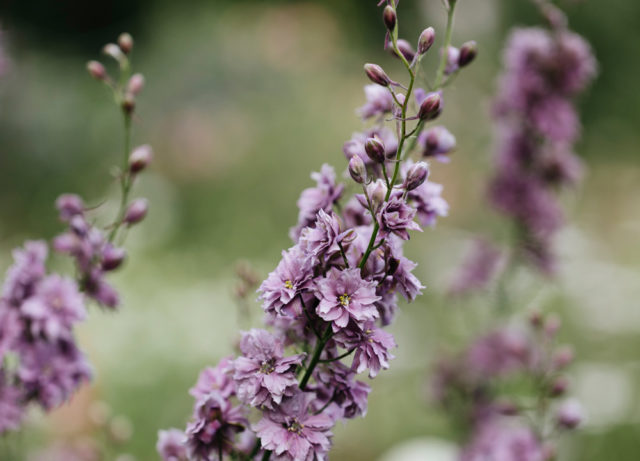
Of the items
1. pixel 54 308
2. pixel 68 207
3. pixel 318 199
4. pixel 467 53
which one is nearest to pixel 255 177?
pixel 68 207

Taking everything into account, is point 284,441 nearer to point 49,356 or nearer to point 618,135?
point 49,356

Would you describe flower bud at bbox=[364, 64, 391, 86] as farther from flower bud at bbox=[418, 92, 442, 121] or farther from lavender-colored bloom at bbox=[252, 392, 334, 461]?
lavender-colored bloom at bbox=[252, 392, 334, 461]

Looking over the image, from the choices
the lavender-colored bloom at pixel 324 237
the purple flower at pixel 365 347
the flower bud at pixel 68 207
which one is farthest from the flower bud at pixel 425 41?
the flower bud at pixel 68 207

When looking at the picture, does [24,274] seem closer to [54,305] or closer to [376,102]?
[54,305]

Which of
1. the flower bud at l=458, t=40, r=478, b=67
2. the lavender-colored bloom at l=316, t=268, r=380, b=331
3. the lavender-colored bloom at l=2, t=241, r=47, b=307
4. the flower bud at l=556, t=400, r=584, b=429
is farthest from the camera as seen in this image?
the flower bud at l=556, t=400, r=584, b=429

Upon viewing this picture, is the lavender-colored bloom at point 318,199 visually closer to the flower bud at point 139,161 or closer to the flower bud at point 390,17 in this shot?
the flower bud at point 390,17

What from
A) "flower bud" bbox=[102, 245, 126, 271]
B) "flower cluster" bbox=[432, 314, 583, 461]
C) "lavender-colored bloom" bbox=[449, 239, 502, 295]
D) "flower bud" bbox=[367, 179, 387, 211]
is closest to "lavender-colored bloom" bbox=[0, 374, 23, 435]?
"flower bud" bbox=[102, 245, 126, 271]
